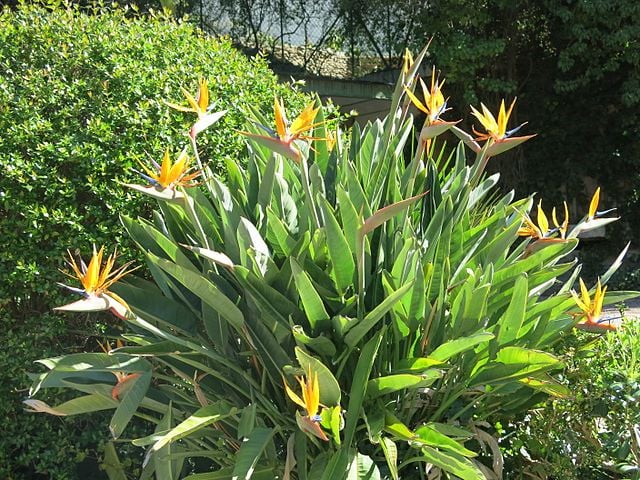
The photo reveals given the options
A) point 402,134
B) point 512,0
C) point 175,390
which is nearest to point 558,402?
point 402,134

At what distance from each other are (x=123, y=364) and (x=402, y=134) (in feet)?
4.76

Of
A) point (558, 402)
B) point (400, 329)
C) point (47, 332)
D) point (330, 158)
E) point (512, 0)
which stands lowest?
point (47, 332)

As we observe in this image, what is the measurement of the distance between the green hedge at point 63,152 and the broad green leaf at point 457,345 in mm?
1563

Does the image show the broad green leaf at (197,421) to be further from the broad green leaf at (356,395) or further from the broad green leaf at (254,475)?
the broad green leaf at (356,395)

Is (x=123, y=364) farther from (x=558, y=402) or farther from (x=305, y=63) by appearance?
(x=305, y=63)

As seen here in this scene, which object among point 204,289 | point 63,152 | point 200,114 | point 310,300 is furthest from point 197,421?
point 63,152

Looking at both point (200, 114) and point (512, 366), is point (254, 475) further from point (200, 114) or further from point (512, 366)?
point (200, 114)

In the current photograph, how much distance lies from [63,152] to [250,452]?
179cm

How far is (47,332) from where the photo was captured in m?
3.28

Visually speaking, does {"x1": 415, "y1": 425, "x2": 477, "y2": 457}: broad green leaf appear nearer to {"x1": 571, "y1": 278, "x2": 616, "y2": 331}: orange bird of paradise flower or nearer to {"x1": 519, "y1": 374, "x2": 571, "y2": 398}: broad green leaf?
{"x1": 519, "y1": 374, "x2": 571, "y2": 398}: broad green leaf

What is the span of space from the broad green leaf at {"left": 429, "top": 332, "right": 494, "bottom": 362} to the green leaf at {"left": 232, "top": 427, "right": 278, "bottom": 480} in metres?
0.57

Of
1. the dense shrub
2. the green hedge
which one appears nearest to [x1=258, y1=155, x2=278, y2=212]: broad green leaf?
the green hedge

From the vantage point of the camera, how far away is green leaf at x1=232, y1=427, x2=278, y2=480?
207cm

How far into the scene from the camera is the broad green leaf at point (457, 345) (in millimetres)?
2158
